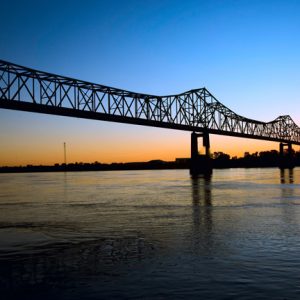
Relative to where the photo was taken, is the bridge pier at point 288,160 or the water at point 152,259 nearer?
the water at point 152,259

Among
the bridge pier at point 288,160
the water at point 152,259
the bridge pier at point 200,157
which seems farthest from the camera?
the bridge pier at point 288,160

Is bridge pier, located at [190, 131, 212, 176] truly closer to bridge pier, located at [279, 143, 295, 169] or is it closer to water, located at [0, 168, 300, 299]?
bridge pier, located at [279, 143, 295, 169]

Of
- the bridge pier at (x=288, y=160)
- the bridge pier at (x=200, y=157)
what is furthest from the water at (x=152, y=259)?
the bridge pier at (x=288, y=160)

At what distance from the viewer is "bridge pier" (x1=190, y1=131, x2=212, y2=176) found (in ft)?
343

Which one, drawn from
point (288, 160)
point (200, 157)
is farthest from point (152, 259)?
point (288, 160)

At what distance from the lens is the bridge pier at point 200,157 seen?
343 ft

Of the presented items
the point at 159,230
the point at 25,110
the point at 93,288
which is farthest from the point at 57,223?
the point at 25,110

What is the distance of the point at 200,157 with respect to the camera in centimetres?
10519

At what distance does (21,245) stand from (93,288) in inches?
213

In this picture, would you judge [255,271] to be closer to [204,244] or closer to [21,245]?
[204,244]

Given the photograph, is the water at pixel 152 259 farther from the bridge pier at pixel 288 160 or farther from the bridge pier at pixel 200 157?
the bridge pier at pixel 288 160

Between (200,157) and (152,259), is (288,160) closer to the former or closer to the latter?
(200,157)

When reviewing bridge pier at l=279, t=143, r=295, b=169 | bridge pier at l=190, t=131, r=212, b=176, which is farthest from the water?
bridge pier at l=279, t=143, r=295, b=169

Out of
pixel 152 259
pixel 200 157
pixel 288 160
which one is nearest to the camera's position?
pixel 152 259
